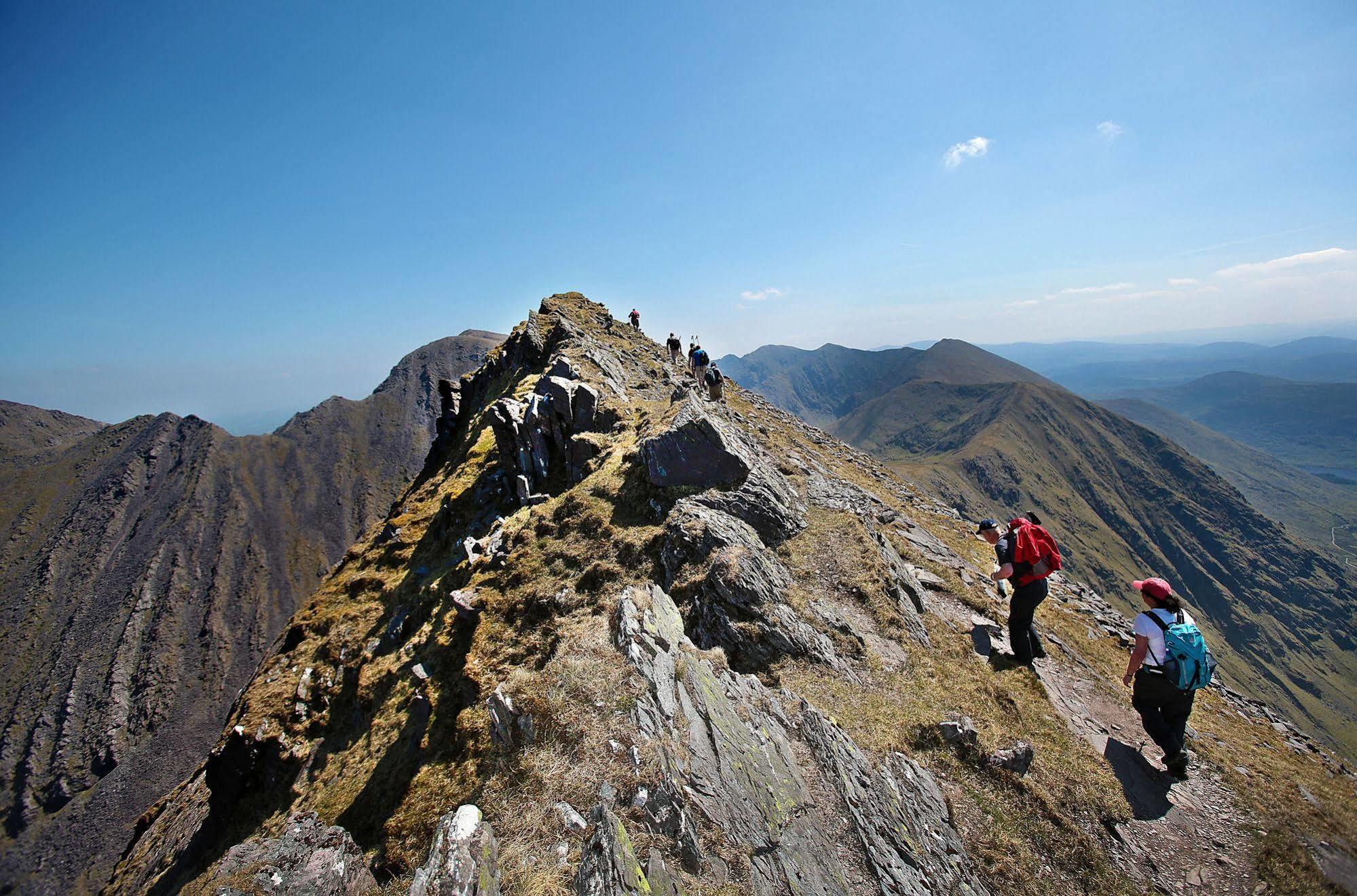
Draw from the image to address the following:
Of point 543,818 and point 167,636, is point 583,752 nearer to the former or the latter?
point 543,818

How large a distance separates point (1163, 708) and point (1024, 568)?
144 inches

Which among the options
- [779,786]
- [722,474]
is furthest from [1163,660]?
[722,474]

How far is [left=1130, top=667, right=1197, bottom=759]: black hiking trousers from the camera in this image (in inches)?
387

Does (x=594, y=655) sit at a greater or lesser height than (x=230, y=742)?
greater

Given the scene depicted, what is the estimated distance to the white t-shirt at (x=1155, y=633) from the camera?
9.67 metres

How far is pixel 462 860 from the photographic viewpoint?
7.18 m

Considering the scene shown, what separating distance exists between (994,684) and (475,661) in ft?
45.9

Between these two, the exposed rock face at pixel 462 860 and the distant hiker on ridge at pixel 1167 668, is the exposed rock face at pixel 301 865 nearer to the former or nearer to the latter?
the exposed rock face at pixel 462 860

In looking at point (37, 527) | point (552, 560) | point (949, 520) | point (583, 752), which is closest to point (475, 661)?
point (552, 560)

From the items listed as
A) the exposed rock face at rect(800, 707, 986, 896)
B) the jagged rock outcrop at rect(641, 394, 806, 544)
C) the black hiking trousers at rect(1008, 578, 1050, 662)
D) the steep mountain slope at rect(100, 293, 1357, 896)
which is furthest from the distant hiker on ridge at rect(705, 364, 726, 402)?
the exposed rock face at rect(800, 707, 986, 896)

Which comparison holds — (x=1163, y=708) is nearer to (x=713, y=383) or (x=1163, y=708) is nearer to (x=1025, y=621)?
(x=1025, y=621)

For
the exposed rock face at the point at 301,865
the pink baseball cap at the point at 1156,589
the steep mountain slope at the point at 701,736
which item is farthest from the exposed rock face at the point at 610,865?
the pink baseball cap at the point at 1156,589

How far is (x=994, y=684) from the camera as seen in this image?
12.4 meters

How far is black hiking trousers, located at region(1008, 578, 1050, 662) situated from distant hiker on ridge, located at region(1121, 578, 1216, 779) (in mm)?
2591
